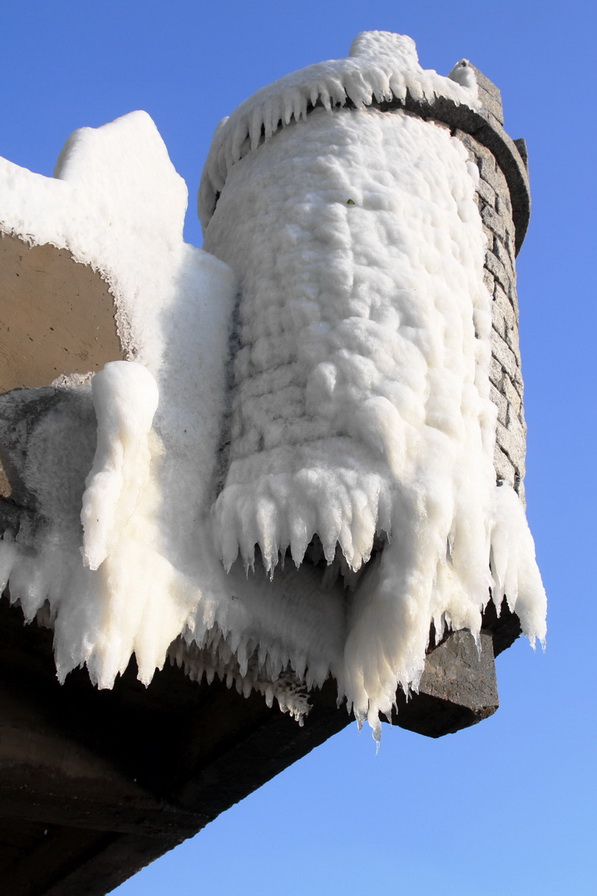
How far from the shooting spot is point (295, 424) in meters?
2.46

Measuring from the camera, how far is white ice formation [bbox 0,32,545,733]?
2.18 m

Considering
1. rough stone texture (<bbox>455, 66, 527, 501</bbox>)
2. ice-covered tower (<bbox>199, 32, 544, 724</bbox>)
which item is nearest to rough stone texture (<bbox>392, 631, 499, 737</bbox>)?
ice-covered tower (<bbox>199, 32, 544, 724</bbox>)

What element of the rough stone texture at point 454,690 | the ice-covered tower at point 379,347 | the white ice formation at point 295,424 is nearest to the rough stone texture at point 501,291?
the ice-covered tower at point 379,347

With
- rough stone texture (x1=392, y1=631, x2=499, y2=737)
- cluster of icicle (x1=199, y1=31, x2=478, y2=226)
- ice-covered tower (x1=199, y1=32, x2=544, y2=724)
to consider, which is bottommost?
rough stone texture (x1=392, y1=631, x2=499, y2=737)

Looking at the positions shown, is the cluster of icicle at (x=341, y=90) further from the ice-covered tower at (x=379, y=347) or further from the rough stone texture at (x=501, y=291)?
the rough stone texture at (x=501, y=291)

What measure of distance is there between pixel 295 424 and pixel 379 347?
30cm

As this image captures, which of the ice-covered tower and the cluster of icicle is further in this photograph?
the cluster of icicle

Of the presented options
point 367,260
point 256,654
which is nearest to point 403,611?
point 256,654

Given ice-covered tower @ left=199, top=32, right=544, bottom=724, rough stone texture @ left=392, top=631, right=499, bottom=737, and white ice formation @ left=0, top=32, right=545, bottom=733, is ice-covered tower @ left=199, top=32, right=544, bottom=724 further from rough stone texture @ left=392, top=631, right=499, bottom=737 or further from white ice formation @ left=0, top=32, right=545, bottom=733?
rough stone texture @ left=392, top=631, right=499, bottom=737

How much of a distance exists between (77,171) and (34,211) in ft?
0.90

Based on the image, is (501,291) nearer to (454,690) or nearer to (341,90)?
(341,90)

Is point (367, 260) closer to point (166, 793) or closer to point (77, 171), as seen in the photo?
point (77, 171)

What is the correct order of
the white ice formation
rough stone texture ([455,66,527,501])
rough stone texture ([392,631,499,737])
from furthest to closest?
rough stone texture ([455,66,527,501]) < rough stone texture ([392,631,499,737]) < the white ice formation

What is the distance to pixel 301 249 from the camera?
279cm
